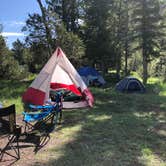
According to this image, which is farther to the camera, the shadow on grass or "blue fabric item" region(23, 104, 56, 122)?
"blue fabric item" region(23, 104, 56, 122)

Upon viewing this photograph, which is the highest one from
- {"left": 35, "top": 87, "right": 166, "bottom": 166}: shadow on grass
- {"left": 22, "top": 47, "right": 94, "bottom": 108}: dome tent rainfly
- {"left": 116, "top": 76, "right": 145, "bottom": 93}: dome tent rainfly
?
{"left": 22, "top": 47, "right": 94, "bottom": 108}: dome tent rainfly

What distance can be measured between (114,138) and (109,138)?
3.8 inches

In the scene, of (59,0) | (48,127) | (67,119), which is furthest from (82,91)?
(59,0)

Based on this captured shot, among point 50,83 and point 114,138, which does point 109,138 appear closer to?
point 114,138

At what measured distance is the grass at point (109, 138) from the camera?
14.1ft

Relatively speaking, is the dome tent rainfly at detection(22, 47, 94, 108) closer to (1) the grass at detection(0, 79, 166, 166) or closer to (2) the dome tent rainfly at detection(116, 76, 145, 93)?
(1) the grass at detection(0, 79, 166, 166)

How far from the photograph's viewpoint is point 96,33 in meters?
25.4

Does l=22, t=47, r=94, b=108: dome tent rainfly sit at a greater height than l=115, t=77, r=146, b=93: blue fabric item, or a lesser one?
greater

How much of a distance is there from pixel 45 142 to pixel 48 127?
91 cm

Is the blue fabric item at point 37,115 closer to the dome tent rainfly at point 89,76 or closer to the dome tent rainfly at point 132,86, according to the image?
the dome tent rainfly at point 132,86

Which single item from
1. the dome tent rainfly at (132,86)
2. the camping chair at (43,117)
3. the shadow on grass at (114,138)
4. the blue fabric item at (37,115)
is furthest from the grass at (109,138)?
the dome tent rainfly at (132,86)

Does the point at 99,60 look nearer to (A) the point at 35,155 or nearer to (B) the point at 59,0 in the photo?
(B) the point at 59,0

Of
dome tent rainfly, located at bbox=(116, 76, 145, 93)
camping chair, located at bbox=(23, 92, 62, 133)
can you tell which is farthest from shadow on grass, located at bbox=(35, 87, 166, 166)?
dome tent rainfly, located at bbox=(116, 76, 145, 93)

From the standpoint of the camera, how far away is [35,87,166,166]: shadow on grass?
14.2 feet
